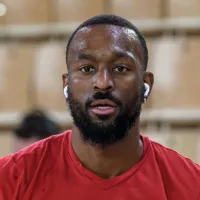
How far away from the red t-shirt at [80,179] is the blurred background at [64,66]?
1333mm

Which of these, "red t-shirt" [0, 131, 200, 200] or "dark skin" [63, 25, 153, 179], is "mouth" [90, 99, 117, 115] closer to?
"dark skin" [63, 25, 153, 179]

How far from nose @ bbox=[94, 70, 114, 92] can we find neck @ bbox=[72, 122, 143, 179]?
12cm

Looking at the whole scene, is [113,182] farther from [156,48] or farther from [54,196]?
[156,48]

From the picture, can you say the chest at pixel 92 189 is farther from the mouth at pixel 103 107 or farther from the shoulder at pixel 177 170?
the mouth at pixel 103 107

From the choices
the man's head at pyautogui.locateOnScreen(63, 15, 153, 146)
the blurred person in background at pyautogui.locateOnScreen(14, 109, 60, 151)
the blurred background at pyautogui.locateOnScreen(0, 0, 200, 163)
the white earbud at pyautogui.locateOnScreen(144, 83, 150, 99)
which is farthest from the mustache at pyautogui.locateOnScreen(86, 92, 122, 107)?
the blurred background at pyautogui.locateOnScreen(0, 0, 200, 163)

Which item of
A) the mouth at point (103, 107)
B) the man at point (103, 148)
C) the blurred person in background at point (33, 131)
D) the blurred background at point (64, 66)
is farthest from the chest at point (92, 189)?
the blurred background at point (64, 66)

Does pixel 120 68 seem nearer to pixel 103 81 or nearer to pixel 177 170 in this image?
pixel 103 81

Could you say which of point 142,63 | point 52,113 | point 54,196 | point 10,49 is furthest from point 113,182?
point 10,49

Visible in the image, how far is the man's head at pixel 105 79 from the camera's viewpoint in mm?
1212

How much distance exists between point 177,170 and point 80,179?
20 centimetres

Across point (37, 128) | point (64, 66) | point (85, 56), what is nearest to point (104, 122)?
point (85, 56)

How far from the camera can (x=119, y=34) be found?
1.26m

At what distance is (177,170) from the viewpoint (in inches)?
50.8

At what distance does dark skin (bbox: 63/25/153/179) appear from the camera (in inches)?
48.2
